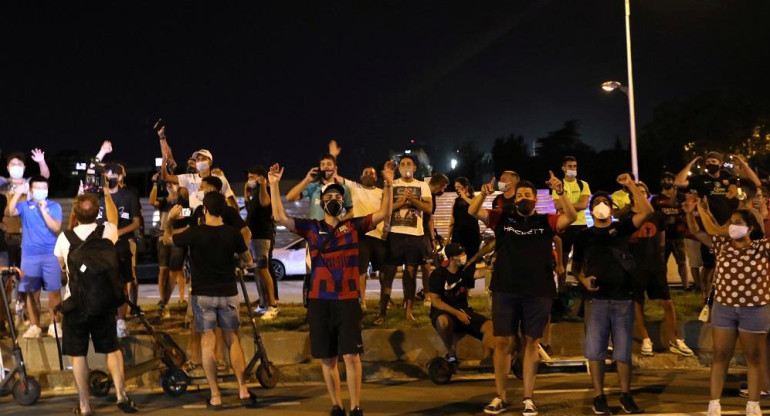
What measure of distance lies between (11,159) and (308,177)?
4.35 meters

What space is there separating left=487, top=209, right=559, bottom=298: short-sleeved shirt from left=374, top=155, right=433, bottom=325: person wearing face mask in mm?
3724

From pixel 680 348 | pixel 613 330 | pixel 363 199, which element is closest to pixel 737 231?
pixel 613 330

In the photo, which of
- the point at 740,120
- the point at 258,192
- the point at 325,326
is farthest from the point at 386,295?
the point at 740,120

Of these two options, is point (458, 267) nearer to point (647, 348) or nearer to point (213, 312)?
point (213, 312)

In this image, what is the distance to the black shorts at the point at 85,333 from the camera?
28.6 ft

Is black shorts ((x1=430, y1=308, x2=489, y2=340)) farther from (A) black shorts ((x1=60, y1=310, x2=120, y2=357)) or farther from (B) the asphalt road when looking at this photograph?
(A) black shorts ((x1=60, y1=310, x2=120, y2=357))

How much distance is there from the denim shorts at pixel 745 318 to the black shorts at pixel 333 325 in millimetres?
3253

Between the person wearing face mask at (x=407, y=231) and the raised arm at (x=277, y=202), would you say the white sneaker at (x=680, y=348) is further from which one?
the raised arm at (x=277, y=202)

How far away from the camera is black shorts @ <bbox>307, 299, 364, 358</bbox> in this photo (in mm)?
8172

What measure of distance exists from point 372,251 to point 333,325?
13.9 ft

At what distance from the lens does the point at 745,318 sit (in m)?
8.02

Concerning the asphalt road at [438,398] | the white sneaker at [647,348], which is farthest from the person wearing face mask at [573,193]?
the asphalt road at [438,398]

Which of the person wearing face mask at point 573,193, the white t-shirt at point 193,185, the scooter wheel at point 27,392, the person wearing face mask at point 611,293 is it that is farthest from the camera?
the person wearing face mask at point 573,193

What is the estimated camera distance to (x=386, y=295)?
1241 centimetres
